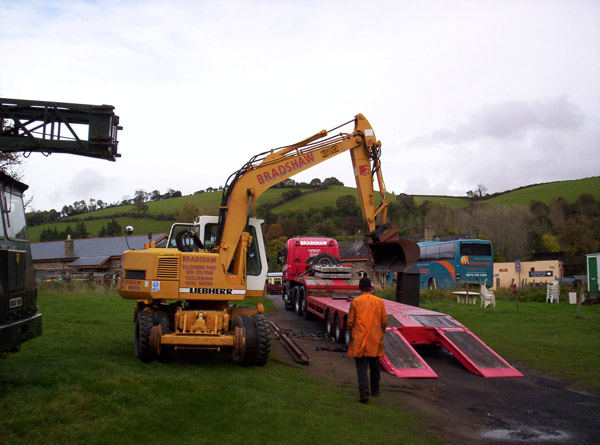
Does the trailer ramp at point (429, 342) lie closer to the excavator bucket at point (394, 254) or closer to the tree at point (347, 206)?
the excavator bucket at point (394, 254)

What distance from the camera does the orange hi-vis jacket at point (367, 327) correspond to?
25.8 feet

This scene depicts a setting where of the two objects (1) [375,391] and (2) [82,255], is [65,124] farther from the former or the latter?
(2) [82,255]

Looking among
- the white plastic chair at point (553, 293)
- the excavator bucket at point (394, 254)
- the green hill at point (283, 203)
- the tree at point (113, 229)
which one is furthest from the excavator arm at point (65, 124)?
the tree at point (113, 229)

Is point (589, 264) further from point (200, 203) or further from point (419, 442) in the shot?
point (200, 203)

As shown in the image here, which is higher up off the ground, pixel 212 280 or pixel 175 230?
pixel 175 230

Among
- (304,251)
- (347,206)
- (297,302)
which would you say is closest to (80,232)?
(347,206)

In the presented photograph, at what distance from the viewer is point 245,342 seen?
31.0 feet

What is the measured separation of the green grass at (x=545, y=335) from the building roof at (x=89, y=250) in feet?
133

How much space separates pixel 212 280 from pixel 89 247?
55050mm

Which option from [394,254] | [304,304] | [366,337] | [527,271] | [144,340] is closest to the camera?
[366,337]

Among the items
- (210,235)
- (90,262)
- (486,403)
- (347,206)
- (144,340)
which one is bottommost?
(486,403)

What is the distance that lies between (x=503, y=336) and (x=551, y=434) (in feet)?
27.1

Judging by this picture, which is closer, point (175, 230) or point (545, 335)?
point (175, 230)

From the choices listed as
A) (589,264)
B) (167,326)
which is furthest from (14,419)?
→ (589,264)
